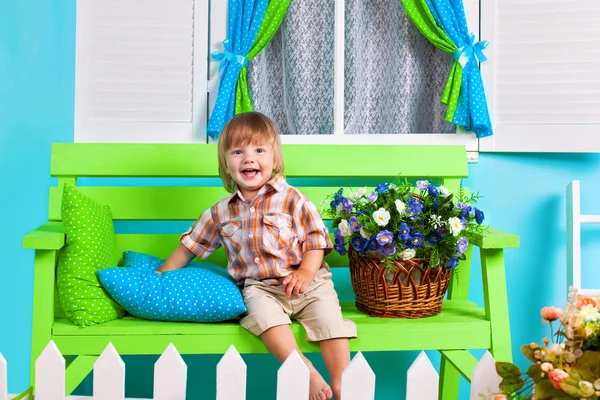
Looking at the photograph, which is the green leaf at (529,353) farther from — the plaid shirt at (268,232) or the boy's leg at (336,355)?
the plaid shirt at (268,232)

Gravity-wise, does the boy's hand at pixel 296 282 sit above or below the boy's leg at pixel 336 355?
above

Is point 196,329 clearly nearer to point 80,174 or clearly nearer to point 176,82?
point 80,174

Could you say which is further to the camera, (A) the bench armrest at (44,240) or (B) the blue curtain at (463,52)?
(B) the blue curtain at (463,52)

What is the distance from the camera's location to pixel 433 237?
1.80 meters

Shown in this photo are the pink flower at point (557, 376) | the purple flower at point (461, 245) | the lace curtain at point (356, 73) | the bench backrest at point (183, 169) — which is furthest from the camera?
the lace curtain at point (356, 73)

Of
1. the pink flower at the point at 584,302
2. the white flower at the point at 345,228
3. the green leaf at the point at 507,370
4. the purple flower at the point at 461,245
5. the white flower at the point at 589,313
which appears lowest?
the green leaf at the point at 507,370

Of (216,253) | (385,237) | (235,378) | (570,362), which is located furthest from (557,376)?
(216,253)

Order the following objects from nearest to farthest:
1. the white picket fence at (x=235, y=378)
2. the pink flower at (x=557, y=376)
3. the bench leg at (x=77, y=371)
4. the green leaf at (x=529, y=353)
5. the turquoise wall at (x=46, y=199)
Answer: the pink flower at (x=557, y=376) → the green leaf at (x=529, y=353) → the white picket fence at (x=235, y=378) → the bench leg at (x=77, y=371) → the turquoise wall at (x=46, y=199)

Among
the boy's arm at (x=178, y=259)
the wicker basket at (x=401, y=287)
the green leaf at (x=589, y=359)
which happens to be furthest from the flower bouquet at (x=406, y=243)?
the green leaf at (x=589, y=359)

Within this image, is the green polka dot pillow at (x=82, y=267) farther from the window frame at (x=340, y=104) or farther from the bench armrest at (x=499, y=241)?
the bench armrest at (x=499, y=241)

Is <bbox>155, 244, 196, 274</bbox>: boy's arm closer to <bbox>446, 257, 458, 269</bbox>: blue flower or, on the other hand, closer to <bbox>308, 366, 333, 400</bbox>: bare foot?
<bbox>308, 366, 333, 400</bbox>: bare foot

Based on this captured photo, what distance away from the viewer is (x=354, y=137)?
8.21 ft

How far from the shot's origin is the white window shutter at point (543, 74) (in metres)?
2.40

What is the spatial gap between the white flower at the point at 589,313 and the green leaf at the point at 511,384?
165 millimetres
